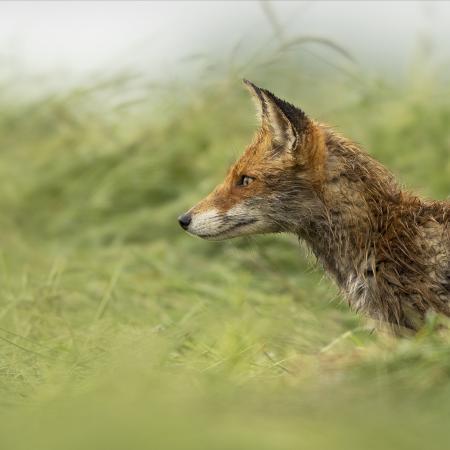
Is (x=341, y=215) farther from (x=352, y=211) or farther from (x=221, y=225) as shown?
(x=221, y=225)

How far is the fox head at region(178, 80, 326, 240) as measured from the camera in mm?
5523

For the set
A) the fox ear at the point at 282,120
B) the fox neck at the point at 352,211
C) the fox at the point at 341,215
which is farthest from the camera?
the fox ear at the point at 282,120

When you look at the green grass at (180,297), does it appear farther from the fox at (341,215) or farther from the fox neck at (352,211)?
the fox neck at (352,211)

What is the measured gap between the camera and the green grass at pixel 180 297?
388 centimetres

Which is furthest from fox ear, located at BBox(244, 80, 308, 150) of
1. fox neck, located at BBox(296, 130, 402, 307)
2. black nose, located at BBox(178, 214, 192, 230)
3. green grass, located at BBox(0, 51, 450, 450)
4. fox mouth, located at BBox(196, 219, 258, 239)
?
green grass, located at BBox(0, 51, 450, 450)

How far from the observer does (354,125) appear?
31.3 ft

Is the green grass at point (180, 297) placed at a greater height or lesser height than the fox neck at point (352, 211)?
lesser

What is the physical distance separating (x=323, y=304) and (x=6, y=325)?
209cm

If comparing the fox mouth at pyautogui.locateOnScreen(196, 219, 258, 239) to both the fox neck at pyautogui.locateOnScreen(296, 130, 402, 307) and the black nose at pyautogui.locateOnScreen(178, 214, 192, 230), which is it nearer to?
the black nose at pyautogui.locateOnScreen(178, 214, 192, 230)

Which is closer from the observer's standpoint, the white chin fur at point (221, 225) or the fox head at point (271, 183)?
the fox head at point (271, 183)

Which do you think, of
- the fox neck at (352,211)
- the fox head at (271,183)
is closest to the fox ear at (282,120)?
the fox head at (271,183)

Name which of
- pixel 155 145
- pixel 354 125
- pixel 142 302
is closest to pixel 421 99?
pixel 354 125

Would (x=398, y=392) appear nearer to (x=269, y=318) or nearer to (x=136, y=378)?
(x=136, y=378)

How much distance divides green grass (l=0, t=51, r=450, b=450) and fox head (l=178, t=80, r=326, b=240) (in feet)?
1.57
